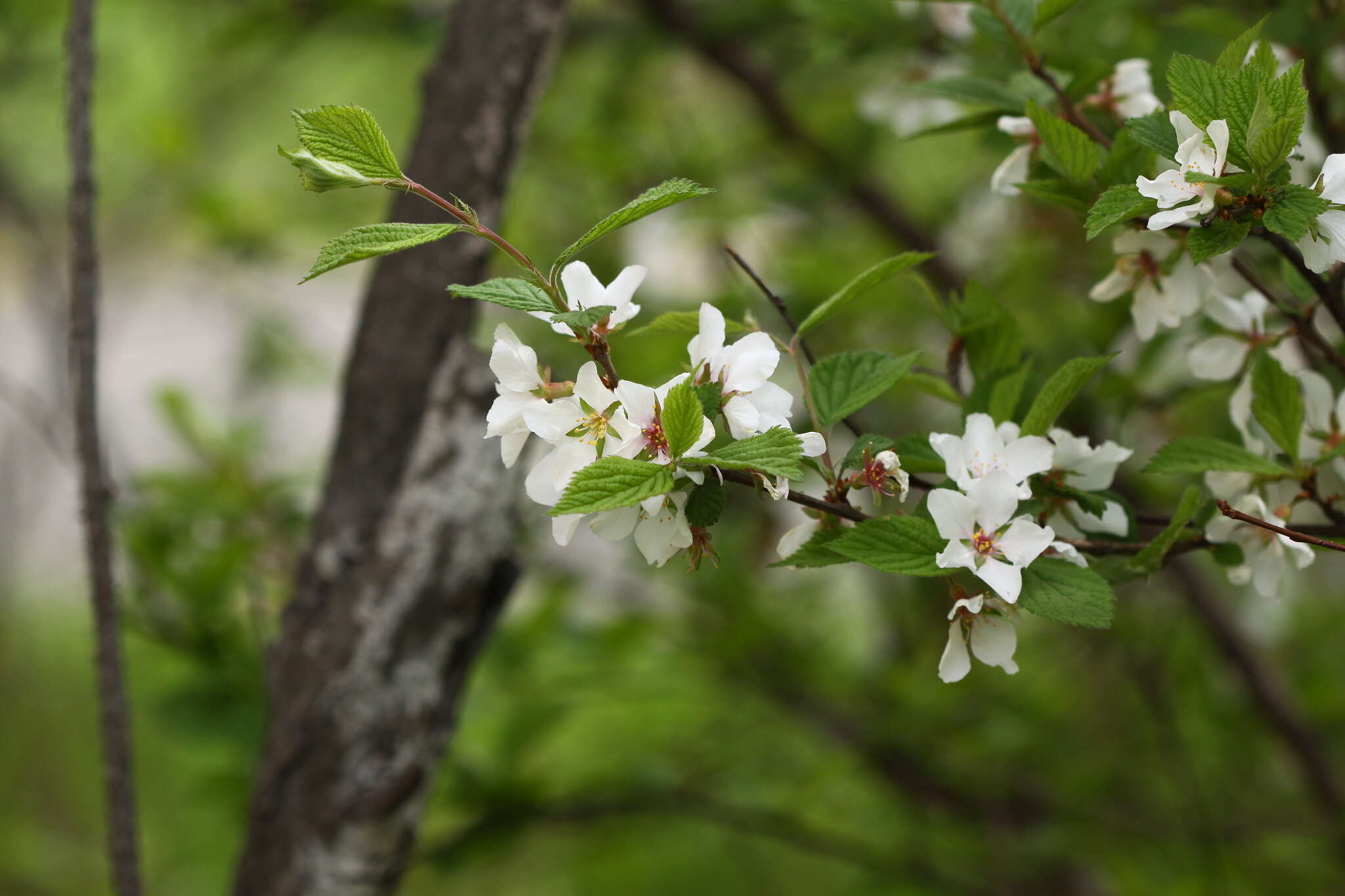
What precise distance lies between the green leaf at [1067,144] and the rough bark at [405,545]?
0.44 metres

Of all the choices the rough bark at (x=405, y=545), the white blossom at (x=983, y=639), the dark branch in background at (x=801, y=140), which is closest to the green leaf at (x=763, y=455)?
the white blossom at (x=983, y=639)

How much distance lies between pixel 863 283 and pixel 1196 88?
0.17m

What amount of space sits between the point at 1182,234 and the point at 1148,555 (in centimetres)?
18

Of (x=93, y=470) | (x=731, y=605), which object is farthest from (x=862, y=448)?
(x=731, y=605)

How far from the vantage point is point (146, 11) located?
2090 mm

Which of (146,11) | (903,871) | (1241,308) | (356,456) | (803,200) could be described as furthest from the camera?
(146,11)

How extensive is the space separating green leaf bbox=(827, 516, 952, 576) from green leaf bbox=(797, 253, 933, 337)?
4.2 inches

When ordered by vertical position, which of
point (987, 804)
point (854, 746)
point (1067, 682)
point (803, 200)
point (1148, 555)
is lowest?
point (1067, 682)

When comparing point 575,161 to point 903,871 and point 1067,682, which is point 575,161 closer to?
point 903,871

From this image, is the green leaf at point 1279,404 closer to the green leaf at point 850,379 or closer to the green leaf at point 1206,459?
the green leaf at point 1206,459

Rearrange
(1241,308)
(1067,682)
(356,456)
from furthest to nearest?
(1067,682) < (356,456) < (1241,308)

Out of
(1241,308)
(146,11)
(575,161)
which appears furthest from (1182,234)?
(146,11)

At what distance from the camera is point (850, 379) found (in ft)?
1.71

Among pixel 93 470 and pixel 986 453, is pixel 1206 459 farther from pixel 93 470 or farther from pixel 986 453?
pixel 93 470
